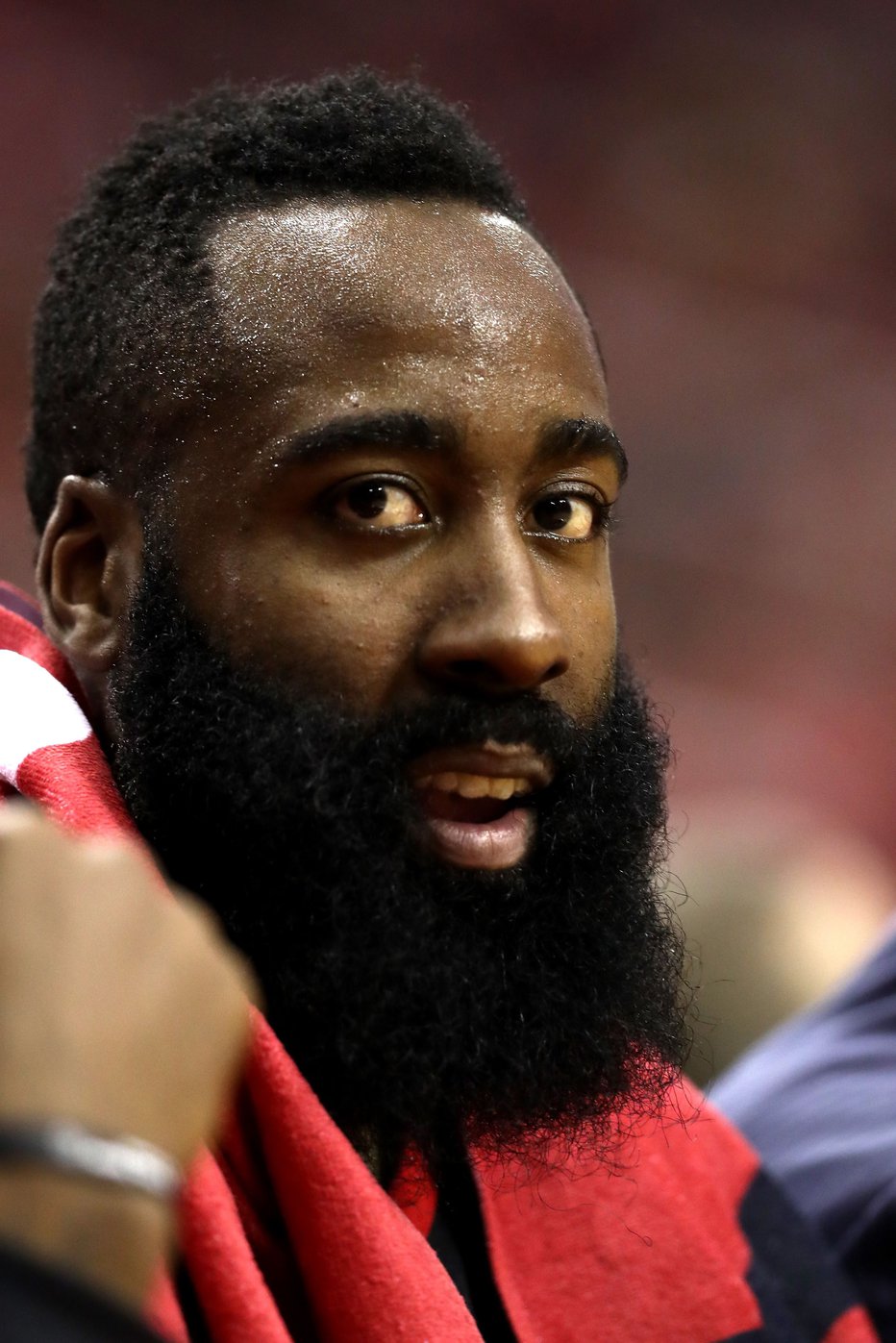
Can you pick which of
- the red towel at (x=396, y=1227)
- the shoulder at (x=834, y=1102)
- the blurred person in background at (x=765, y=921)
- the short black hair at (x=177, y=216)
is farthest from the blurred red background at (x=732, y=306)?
the short black hair at (x=177, y=216)

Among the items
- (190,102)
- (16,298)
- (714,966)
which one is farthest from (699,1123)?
(16,298)

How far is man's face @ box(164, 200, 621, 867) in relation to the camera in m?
1.23

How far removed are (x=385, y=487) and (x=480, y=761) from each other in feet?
0.71

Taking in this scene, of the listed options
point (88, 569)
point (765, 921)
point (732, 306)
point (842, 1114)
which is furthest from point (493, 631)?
point (732, 306)

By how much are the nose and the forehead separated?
144 millimetres

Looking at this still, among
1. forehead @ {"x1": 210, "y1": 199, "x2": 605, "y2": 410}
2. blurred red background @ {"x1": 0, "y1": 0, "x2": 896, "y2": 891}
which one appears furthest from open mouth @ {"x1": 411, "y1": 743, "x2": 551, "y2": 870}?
blurred red background @ {"x1": 0, "y1": 0, "x2": 896, "y2": 891}

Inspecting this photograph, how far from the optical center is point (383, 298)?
49.9 inches

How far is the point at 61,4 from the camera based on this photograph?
15.2 ft

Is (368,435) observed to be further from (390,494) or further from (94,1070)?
(94,1070)

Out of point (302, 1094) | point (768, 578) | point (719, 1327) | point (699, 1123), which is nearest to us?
point (302, 1094)

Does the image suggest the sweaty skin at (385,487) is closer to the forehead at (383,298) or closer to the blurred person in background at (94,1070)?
the forehead at (383,298)

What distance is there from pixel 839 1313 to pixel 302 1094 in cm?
71

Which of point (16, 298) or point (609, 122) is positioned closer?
point (16, 298)

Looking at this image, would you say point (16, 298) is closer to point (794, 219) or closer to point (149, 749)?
point (794, 219)
